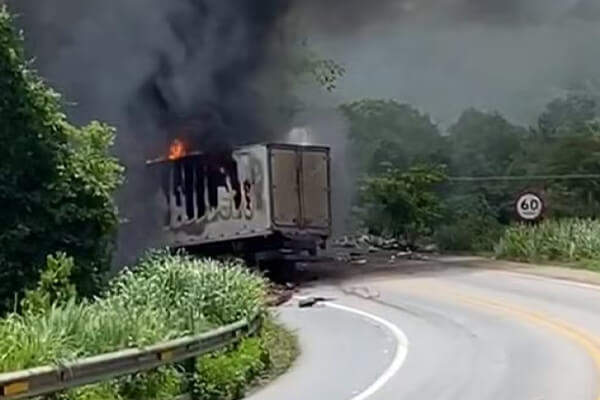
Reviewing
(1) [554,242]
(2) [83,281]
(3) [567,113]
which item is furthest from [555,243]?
(3) [567,113]

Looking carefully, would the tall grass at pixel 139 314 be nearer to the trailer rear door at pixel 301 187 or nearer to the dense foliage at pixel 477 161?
the trailer rear door at pixel 301 187

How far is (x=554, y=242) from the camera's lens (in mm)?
38250

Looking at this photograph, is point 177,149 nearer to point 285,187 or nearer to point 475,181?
point 285,187

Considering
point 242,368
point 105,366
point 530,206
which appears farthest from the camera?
point 530,206

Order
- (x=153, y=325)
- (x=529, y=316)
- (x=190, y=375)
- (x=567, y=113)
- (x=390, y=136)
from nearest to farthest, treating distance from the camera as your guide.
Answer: (x=190, y=375) < (x=153, y=325) < (x=529, y=316) < (x=390, y=136) < (x=567, y=113)

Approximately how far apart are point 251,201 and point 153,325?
790 inches

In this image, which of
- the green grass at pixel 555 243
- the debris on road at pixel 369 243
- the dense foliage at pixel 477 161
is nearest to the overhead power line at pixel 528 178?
the dense foliage at pixel 477 161

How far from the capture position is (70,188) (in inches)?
789

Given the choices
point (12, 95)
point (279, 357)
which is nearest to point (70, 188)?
point (12, 95)

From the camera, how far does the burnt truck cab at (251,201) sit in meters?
32.7

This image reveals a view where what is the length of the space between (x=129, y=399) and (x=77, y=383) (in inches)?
64.6

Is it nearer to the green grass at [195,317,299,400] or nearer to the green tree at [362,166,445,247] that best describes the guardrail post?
the green grass at [195,317,299,400]

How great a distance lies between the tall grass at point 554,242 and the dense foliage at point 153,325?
791 inches

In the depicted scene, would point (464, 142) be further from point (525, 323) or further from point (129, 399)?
point (129, 399)
